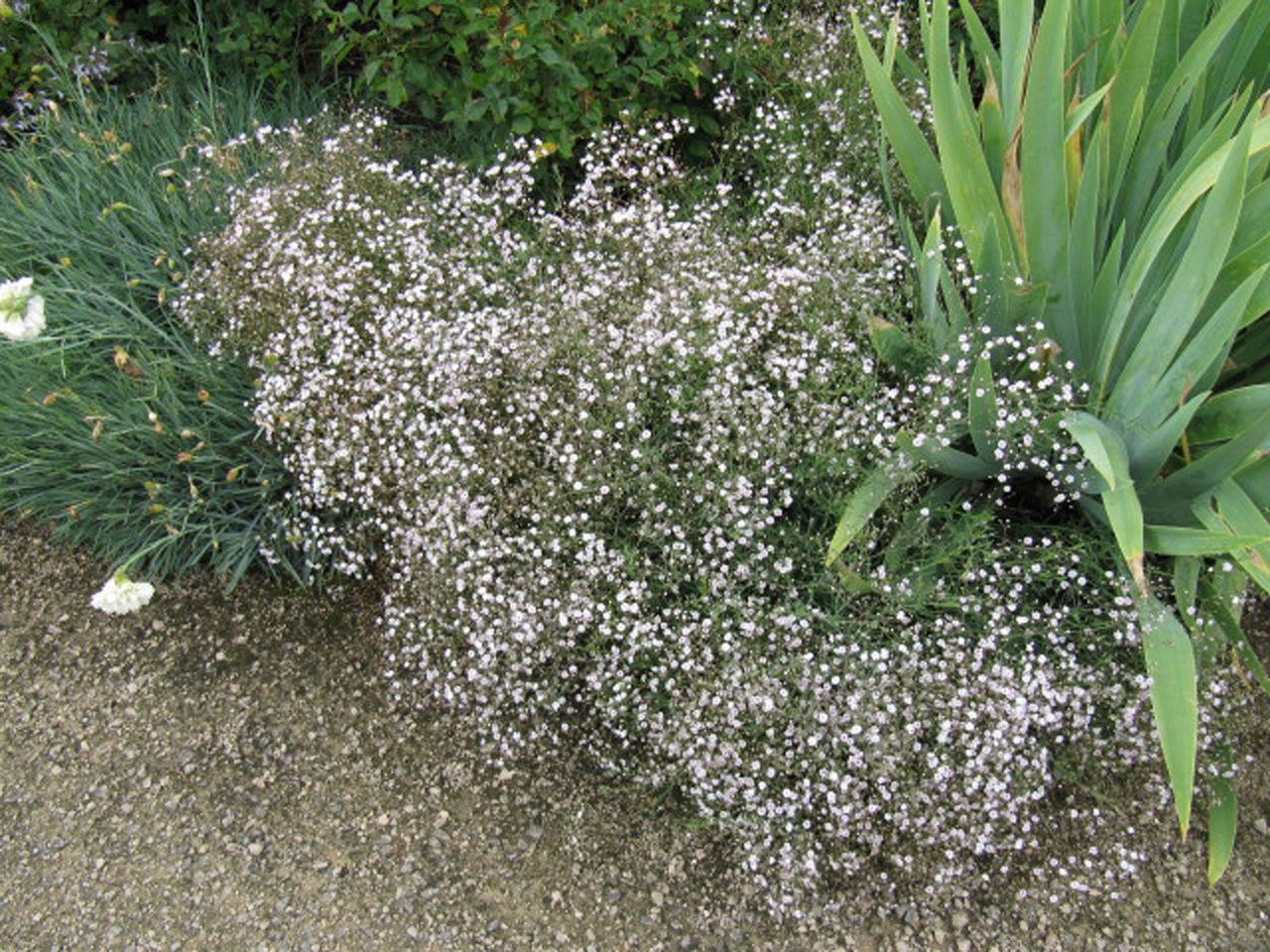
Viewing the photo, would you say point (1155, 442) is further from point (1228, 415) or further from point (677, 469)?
point (677, 469)

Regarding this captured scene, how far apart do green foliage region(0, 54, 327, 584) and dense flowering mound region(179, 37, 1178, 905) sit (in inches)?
7.2

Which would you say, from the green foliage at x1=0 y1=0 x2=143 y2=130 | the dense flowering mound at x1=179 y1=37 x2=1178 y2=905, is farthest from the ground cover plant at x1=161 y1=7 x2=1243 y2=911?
the green foliage at x1=0 y1=0 x2=143 y2=130

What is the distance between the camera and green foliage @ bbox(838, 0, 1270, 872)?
2.38 meters

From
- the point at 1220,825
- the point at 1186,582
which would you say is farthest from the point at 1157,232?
the point at 1220,825

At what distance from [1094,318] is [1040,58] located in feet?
2.08

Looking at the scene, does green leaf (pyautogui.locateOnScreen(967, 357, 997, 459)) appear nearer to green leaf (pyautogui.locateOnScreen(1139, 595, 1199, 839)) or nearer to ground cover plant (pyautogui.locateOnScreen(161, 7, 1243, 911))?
ground cover plant (pyautogui.locateOnScreen(161, 7, 1243, 911))

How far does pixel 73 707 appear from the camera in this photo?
315cm

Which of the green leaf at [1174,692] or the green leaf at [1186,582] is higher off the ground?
the green leaf at [1186,582]

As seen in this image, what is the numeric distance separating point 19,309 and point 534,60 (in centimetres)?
162

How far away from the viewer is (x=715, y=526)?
2.71 meters

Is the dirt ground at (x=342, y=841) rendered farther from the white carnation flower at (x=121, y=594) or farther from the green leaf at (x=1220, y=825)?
the white carnation flower at (x=121, y=594)

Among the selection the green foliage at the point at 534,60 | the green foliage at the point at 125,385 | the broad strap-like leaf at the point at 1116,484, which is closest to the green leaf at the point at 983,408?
the broad strap-like leaf at the point at 1116,484

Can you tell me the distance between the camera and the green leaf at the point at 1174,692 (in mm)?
2256

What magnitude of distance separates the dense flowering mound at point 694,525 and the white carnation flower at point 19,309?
497 millimetres
